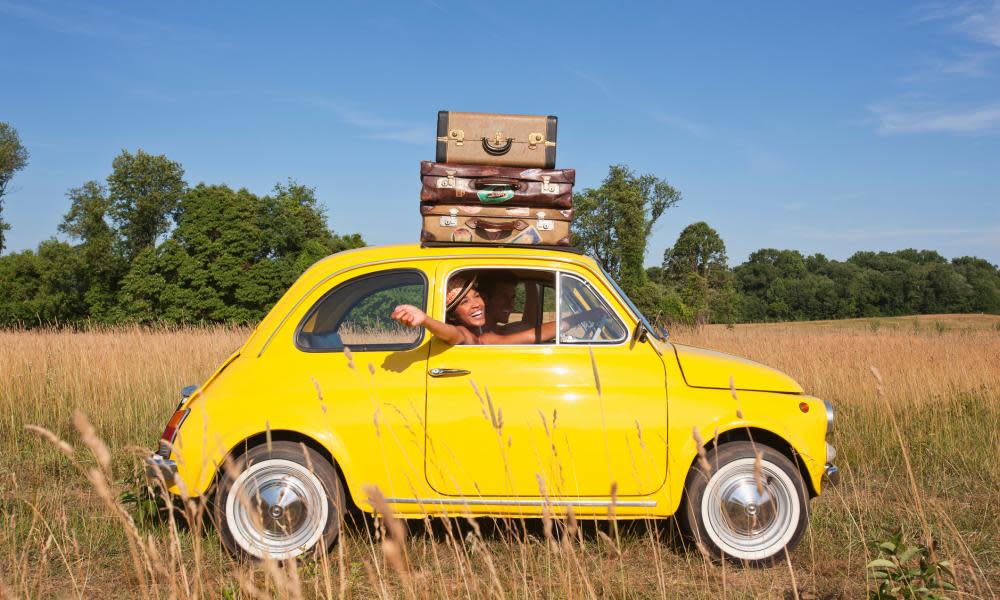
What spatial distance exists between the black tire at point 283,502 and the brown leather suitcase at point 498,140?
2.38 m

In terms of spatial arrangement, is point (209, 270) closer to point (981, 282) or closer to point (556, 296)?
point (556, 296)

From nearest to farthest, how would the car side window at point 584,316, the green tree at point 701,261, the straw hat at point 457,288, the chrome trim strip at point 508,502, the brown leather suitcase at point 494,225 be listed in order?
the chrome trim strip at point 508,502 → the car side window at point 584,316 → the straw hat at point 457,288 → the brown leather suitcase at point 494,225 → the green tree at point 701,261

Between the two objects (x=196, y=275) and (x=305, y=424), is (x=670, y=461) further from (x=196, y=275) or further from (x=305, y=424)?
(x=196, y=275)

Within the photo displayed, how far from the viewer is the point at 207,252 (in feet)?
153

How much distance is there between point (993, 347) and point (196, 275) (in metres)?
43.1

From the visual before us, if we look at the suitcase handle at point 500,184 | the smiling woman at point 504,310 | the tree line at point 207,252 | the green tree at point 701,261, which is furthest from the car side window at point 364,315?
the green tree at point 701,261

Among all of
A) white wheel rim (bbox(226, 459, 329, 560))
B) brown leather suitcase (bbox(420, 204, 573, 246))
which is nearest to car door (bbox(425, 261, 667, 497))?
white wheel rim (bbox(226, 459, 329, 560))

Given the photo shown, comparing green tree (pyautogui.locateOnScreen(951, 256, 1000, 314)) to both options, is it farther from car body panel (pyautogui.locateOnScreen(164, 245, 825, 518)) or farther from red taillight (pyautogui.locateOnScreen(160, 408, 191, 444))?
red taillight (pyautogui.locateOnScreen(160, 408, 191, 444))

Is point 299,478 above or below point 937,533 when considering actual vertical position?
above

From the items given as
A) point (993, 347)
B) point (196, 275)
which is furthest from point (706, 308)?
point (993, 347)

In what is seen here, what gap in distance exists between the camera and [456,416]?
4.37 meters

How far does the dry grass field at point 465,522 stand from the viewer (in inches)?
121

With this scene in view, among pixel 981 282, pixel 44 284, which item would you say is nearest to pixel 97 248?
pixel 44 284

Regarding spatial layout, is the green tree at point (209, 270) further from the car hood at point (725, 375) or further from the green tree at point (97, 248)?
the car hood at point (725, 375)
